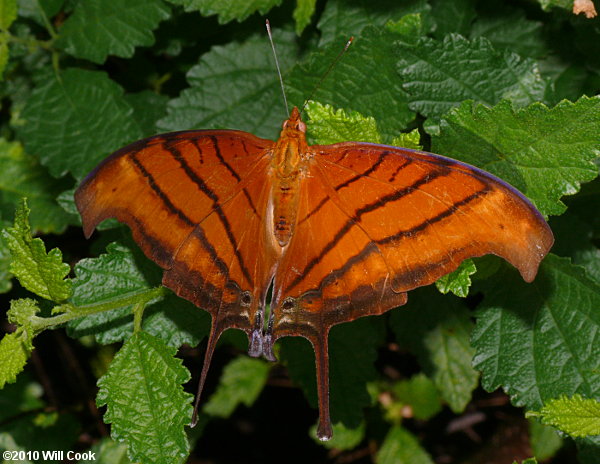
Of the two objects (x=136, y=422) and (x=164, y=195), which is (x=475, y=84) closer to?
(x=164, y=195)

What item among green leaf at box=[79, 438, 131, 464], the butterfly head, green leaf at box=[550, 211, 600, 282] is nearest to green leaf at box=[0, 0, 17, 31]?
the butterfly head

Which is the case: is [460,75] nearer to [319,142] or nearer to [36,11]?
[319,142]

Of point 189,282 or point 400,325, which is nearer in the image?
point 189,282

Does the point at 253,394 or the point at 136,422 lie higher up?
the point at 136,422

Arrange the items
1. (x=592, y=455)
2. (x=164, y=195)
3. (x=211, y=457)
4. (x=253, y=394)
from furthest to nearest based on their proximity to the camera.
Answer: (x=211, y=457) → (x=253, y=394) → (x=592, y=455) → (x=164, y=195)

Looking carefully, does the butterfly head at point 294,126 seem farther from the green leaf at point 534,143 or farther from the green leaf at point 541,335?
the green leaf at point 541,335

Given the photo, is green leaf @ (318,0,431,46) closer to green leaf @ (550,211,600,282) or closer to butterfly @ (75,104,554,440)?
butterfly @ (75,104,554,440)

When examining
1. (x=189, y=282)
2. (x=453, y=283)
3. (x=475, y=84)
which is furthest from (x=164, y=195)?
(x=475, y=84)
